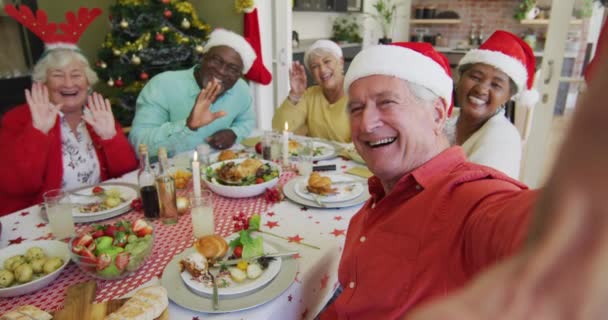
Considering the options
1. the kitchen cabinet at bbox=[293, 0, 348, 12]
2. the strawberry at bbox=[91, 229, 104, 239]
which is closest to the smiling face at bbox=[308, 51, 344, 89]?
the strawberry at bbox=[91, 229, 104, 239]

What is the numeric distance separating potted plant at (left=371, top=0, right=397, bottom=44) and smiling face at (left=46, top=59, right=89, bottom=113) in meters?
5.03

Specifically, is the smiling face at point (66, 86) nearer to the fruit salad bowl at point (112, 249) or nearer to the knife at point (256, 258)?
the fruit salad bowl at point (112, 249)

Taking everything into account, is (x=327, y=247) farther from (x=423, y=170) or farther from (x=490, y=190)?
(x=490, y=190)

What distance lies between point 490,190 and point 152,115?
203cm

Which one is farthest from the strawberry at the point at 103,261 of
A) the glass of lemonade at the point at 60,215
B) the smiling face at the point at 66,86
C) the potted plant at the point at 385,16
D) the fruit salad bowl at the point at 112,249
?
the potted plant at the point at 385,16

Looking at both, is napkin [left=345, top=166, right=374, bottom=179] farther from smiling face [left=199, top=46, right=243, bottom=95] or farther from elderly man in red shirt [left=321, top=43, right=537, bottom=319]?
smiling face [left=199, top=46, right=243, bottom=95]

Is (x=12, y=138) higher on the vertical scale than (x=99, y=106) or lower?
lower

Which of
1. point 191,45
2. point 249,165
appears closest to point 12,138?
point 249,165

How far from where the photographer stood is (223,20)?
13.0 ft

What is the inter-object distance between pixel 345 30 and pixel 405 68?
5.32 metres

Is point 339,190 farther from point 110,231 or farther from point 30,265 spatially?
point 30,265

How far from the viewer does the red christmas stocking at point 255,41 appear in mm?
3635

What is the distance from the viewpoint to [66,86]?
175cm

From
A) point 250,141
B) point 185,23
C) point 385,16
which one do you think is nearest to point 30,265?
point 250,141
